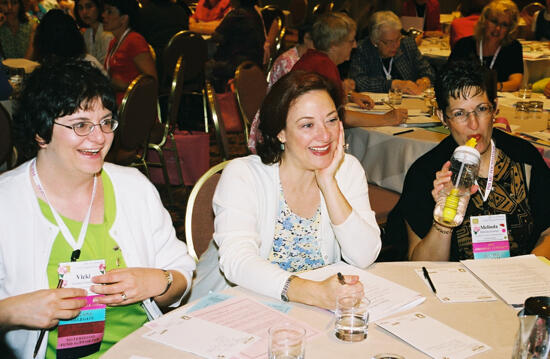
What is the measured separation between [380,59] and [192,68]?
2.06m

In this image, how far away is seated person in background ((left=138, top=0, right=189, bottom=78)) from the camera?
6.52 metres

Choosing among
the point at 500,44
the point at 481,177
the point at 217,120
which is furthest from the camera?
the point at 500,44

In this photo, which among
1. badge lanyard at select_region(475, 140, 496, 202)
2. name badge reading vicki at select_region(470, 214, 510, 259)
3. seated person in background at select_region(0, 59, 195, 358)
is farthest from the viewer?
badge lanyard at select_region(475, 140, 496, 202)

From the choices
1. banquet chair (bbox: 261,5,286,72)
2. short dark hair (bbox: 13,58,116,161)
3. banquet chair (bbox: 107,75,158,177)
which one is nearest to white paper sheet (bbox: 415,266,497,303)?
short dark hair (bbox: 13,58,116,161)

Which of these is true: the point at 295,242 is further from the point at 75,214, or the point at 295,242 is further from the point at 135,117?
the point at 135,117

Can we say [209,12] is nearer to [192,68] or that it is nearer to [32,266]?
[192,68]

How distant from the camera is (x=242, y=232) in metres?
2.05

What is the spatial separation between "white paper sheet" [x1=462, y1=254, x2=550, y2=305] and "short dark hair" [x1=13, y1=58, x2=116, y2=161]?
135 cm

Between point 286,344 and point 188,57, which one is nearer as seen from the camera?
point 286,344

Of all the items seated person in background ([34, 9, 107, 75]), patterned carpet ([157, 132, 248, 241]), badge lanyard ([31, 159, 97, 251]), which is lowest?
patterned carpet ([157, 132, 248, 241])

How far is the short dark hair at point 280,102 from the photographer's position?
2172mm

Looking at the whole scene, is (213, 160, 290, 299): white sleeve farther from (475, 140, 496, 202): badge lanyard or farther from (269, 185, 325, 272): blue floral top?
(475, 140, 496, 202): badge lanyard

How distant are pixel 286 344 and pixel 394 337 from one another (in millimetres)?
334

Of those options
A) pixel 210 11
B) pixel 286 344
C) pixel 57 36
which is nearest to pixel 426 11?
pixel 210 11
